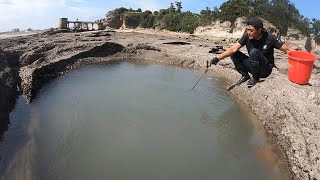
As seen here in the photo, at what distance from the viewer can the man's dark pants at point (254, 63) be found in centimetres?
587

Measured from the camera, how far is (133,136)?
5656mm

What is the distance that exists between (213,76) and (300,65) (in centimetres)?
472

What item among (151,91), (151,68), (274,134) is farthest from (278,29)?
(274,134)

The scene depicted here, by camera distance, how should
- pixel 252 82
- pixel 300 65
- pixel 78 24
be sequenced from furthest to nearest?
pixel 78 24, pixel 252 82, pixel 300 65

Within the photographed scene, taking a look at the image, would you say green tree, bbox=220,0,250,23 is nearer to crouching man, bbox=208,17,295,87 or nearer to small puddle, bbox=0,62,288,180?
small puddle, bbox=0,62,288,180

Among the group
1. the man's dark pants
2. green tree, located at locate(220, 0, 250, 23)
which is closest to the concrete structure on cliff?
green tree, located at locate(220, 0, 250, 23)

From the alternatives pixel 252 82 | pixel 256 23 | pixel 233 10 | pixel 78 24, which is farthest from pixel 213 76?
pixel 78 24

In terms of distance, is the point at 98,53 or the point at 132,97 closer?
the point at 132,97

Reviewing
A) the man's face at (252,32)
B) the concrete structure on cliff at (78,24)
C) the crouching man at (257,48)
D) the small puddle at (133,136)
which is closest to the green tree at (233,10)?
the concrete structure on cliff at (78,24)

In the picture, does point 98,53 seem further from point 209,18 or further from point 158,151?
point 209,18

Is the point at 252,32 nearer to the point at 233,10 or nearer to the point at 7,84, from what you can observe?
the point at 7,84

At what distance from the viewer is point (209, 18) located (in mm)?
24719

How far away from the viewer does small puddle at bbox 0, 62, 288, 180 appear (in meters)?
4.62

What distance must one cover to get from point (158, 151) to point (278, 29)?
18.5 metres
